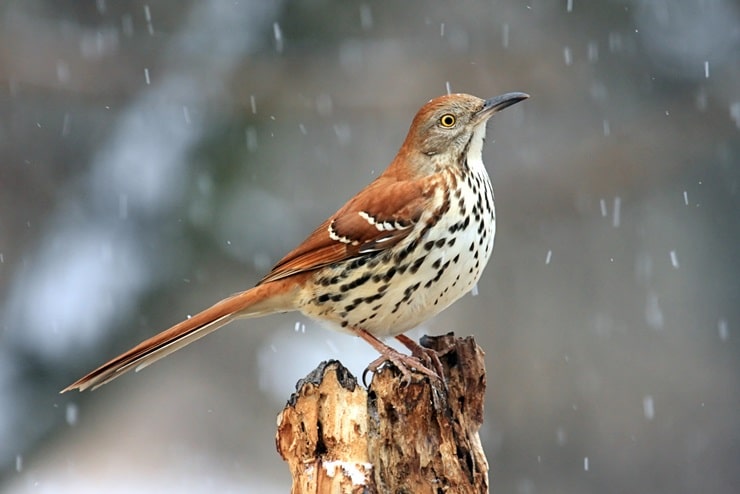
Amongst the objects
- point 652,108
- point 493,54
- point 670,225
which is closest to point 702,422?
point 670,225

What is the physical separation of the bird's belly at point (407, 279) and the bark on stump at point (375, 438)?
16.9 inches

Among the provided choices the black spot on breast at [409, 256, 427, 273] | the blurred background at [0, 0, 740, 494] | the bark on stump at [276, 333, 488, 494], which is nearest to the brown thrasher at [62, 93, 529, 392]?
the black spot on breast at [409, 256, 427, 273]

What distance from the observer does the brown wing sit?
3537 mm

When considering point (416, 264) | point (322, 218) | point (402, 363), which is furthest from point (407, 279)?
point (322, 218)

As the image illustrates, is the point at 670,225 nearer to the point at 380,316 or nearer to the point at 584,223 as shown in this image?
the point at 584,223

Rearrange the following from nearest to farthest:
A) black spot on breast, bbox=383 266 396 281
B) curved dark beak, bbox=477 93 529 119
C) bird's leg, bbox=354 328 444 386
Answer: bird's leg, bbox=354 328 444 386 → black spot on breast, bbox=383 266 396 281 → curved dark beak, bbox=477 93 529 119

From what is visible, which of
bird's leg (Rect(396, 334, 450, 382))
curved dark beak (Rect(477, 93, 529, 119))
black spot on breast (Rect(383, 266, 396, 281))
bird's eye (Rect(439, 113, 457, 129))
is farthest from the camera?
bird's eye (Rect(439, 113, 457, 129))

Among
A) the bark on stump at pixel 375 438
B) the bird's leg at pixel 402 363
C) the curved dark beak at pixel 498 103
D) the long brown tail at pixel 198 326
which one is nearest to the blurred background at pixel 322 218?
the long brown tail at pixel 198 326

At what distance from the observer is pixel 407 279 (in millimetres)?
3461

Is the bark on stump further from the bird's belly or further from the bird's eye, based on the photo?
the bird's eye

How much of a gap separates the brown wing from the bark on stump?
1.91ft

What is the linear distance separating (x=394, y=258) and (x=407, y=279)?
84 millimetres

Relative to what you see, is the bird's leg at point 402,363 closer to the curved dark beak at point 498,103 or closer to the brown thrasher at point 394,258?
the brown thrasher at point 394,258

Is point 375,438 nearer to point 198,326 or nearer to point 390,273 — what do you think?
point 390,273
